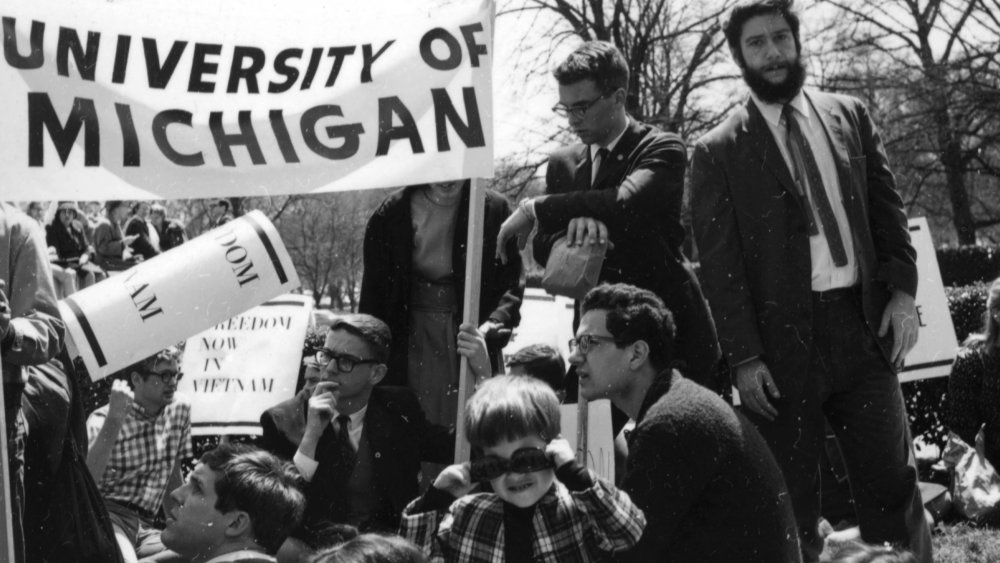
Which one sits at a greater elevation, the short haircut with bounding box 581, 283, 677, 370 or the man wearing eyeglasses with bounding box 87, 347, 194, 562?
the short haircut with bounding box 581, 283, 677, 370

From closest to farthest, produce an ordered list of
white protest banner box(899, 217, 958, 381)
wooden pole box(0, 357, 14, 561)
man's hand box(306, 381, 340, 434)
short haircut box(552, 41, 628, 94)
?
wooden pole box(0, 357, 14, 561)
man's hand box(306, 381, 340, 434)
short haircut box(552, 41, 628, 94)
white protest banner box(899, 217, 958, 381)

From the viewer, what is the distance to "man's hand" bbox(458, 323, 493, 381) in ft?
13.5

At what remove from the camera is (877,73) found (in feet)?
86.1

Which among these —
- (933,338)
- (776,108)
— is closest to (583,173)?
(776,108)

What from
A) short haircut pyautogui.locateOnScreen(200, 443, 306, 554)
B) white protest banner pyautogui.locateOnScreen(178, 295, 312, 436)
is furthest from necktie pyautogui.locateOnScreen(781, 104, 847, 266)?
white protest banner pyautogui.locateOnScreen(178, 295, 312, 436)

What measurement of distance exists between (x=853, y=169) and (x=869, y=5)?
22.6 metres

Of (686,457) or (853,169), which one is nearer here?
(686,457)

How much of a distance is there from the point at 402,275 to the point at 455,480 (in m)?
1.80

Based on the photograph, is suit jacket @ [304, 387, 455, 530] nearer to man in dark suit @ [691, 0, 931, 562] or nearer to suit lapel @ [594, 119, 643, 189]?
suit lapel @ [594, 119, 643, 189]

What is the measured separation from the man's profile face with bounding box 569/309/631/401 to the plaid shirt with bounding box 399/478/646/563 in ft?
1.55

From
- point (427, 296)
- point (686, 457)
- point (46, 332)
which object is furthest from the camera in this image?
point (427, 296)

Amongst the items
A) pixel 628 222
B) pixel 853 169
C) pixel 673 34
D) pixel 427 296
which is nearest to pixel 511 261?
pixel 427 296

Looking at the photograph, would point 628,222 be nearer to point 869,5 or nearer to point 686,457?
point 686,457

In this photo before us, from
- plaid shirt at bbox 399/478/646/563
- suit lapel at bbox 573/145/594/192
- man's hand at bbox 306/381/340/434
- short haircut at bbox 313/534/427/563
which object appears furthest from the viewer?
suit lapel at bbox 573/145/594/192
